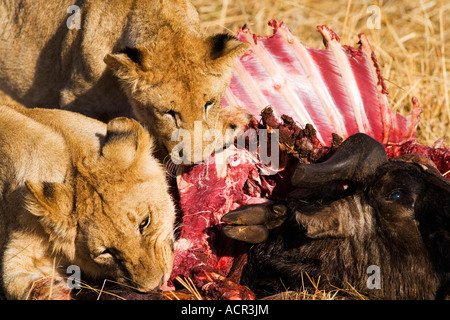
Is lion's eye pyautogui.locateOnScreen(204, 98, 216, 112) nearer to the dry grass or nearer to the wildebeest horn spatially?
the wildebeest horn

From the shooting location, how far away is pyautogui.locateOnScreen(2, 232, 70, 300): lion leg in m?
2.86

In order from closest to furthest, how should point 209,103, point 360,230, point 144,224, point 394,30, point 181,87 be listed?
point 144,224 < point 360,230 < point 181,87 < point 209,103 < point 394,30

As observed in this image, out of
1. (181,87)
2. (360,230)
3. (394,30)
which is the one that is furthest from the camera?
(394,30)

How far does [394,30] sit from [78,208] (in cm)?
483

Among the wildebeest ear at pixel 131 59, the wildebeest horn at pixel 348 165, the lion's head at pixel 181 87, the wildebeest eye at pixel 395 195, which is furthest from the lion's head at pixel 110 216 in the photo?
the wildebeest eye at pixel 395 195

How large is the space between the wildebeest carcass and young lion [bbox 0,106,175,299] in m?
0.39

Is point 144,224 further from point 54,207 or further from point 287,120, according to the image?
point 287,120

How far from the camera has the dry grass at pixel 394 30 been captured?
5297 mm

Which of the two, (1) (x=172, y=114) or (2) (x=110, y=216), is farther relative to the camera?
(1) (x=172, y=114)

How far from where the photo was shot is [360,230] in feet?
9.68

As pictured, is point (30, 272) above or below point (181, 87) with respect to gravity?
below

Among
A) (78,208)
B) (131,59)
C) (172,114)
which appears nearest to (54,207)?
(78,208)

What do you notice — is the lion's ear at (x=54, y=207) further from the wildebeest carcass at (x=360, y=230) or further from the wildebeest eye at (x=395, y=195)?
the wildebeest eye at (x=395, y=195)
